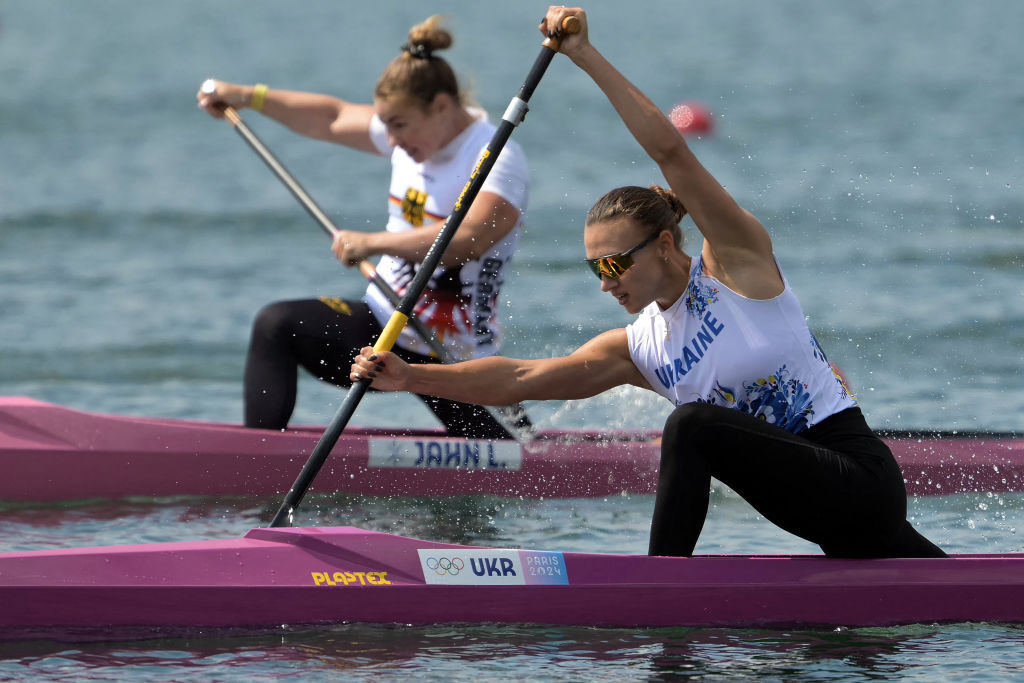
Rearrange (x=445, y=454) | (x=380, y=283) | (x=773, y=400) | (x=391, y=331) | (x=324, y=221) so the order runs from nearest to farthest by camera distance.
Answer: (x=773, y=400), (x=391, y=331), (x=380, y=283), (x=445, y=454), (x=324, y=221)

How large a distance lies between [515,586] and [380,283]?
6.22 ft

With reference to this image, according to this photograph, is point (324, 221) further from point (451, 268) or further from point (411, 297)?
point (411, 297)

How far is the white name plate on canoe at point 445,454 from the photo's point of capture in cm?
624

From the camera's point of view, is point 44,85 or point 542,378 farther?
point 44,85

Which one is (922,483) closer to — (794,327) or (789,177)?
(794,327)

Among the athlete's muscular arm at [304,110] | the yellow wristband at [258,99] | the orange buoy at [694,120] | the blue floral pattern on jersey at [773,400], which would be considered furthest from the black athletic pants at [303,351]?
the orange buoy at [694,120]

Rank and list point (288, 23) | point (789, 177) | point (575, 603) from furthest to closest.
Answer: point (288, 23)
point (789, 177)
point (575, 603)

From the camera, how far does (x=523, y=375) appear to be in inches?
172

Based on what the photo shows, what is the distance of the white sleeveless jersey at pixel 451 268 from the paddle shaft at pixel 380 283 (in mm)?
62

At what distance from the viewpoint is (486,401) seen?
4.41 metres

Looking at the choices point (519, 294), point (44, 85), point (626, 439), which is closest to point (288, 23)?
point (44, 85)

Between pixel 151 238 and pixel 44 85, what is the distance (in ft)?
42.5

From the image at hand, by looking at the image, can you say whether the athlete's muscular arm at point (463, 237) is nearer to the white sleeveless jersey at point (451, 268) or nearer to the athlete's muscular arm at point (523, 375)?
the white sleeveless jersey at point (451, 268)

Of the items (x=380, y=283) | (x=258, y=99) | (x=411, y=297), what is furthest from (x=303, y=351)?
(x=411, y=297)
